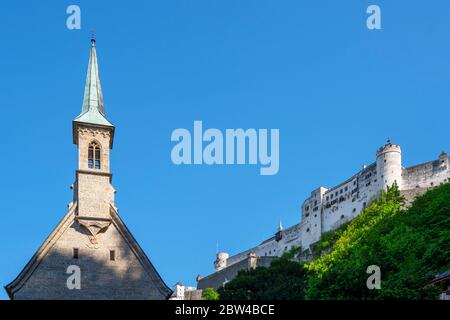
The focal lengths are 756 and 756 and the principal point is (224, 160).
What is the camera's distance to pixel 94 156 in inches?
1978

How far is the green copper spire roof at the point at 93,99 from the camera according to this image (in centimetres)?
5125

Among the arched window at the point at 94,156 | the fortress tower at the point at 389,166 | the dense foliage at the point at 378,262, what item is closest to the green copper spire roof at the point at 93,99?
the arched window at the point at 94,156

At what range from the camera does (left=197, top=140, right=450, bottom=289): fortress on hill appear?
123 meters

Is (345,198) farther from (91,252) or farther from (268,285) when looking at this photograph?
(91,252)

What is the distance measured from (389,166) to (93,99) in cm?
8125

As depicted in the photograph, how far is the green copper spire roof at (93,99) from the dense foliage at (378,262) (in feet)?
74.0

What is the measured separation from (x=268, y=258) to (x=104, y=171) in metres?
86.7

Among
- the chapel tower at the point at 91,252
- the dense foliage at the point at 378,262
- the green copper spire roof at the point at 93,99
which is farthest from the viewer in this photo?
the dense foliage at the point at 378,262

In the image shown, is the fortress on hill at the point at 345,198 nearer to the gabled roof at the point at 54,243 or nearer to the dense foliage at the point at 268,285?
the dense foliage at the point at 268,285

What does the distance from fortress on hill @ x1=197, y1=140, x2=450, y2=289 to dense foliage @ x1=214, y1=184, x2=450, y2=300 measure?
10.0 feet

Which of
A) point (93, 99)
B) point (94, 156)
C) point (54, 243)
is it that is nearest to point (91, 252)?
point (54, 243)

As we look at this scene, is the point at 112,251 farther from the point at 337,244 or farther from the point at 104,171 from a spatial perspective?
the point at 337,244

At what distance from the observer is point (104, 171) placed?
49844 mm

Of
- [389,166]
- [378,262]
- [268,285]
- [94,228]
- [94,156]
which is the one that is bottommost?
[268,285]
